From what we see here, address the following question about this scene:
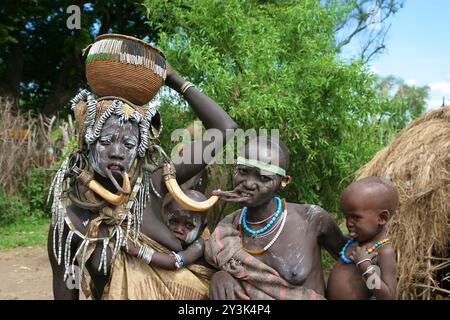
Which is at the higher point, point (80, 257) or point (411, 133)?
point (411, 133)

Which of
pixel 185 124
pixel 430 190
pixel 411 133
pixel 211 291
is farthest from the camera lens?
pixel 185 124

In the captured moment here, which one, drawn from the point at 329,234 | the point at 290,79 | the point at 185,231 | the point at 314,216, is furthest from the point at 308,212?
the point at 290,79

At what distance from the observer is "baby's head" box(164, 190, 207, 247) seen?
2350 mm

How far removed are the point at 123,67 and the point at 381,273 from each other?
1458mm

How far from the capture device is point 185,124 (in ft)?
14.7

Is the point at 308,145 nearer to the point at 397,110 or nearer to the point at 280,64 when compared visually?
the point at 280,64

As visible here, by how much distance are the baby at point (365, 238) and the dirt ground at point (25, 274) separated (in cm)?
400

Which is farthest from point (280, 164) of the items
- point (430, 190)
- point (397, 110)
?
point (397, 110)

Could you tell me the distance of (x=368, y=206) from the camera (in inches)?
85.3

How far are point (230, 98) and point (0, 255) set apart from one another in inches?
190

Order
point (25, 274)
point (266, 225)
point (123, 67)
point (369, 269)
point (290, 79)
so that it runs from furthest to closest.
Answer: point (25, 274) < point (290, 79) < point (266, 225) < point (123, 67) < point (369, 269)

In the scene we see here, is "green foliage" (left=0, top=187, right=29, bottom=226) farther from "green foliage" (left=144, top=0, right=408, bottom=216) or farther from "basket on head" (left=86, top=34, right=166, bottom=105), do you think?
"basket on head" (left=86, top=34, right=166, bottom=105)

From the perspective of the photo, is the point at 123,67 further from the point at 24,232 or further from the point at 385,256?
the point at 24,232

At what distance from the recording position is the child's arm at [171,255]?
223 centimetres
